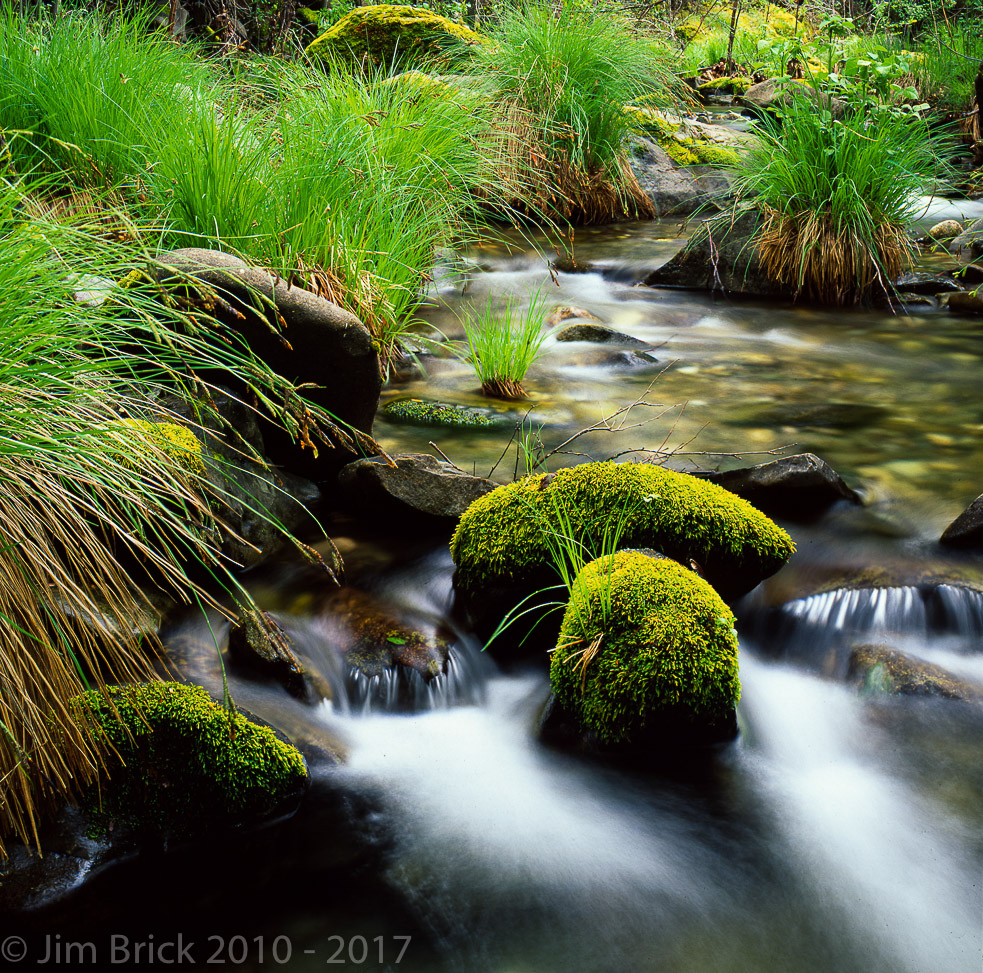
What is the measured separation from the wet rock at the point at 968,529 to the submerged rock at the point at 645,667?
1.22 m

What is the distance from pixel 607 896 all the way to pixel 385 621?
114cm

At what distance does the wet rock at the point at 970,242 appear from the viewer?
7.30 m

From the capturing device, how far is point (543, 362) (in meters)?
5.29

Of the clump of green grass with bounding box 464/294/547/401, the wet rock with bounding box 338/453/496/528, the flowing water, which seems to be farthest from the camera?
the clump of green grass with bounding box 464/294/547/401

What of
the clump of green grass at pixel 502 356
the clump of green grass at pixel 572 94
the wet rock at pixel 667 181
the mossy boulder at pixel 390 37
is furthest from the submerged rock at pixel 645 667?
the mossy boulder at pixel 390 37

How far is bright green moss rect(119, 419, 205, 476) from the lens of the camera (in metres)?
2.25

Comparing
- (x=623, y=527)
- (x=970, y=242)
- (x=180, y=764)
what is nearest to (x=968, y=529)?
(x=623, y=527)

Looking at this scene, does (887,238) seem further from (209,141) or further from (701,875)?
(701,875)

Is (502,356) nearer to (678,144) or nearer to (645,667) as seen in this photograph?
(645,667)

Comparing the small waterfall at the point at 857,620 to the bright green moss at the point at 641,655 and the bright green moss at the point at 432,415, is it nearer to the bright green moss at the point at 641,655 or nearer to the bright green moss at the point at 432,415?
the bright green moss at the point at 641,655

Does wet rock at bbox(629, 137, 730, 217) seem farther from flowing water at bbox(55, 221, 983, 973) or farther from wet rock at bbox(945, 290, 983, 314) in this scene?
flowing water at bbox(55, 221, 983, 973)

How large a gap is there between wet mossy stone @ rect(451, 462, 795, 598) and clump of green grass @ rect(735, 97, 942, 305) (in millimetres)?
3999

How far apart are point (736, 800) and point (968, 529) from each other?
1.53 metres

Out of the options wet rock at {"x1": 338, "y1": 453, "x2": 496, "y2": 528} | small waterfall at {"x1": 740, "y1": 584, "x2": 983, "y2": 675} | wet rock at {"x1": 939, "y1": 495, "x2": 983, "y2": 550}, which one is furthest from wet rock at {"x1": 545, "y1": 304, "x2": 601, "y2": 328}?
small waterfall at {"x1": 740, "y1": 584, "x2": 983, "y2": 675}
